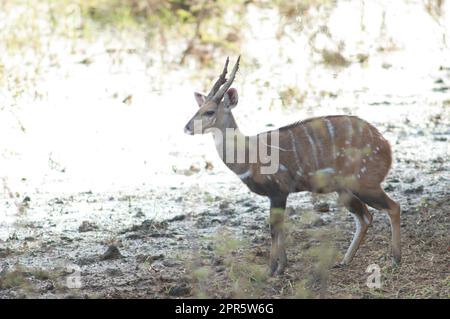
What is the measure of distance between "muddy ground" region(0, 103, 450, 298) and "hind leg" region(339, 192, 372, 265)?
6 centimetres

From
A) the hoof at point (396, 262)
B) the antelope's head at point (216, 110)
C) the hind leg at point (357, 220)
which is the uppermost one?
the antelope's head at point (216, 110)

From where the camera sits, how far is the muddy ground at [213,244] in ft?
17.8

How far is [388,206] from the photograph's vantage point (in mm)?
5789

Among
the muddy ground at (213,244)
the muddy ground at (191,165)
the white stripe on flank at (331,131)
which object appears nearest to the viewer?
the muddy ground at (213,244)

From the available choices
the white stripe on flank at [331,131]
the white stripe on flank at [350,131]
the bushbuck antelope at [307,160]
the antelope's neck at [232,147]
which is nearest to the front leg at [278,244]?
the bushbuck antelope at [307,160]

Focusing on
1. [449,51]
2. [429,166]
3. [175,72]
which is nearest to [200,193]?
[429,166]

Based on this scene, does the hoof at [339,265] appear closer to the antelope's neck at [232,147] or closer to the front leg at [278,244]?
the front leg at [278,244]

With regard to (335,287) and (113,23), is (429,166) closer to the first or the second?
(335,287)

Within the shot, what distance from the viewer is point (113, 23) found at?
11945 mm

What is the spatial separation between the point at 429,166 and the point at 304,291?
3.52 meters

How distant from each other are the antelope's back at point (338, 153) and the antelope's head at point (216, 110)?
0.36m

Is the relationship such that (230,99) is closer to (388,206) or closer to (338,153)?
(338,153)

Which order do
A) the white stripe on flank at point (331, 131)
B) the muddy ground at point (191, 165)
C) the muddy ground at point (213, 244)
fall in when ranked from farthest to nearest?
the white stripe on flank at point (331, 131), the muddy ground at point (191, 165), the muddy ground at point (213, 244)
